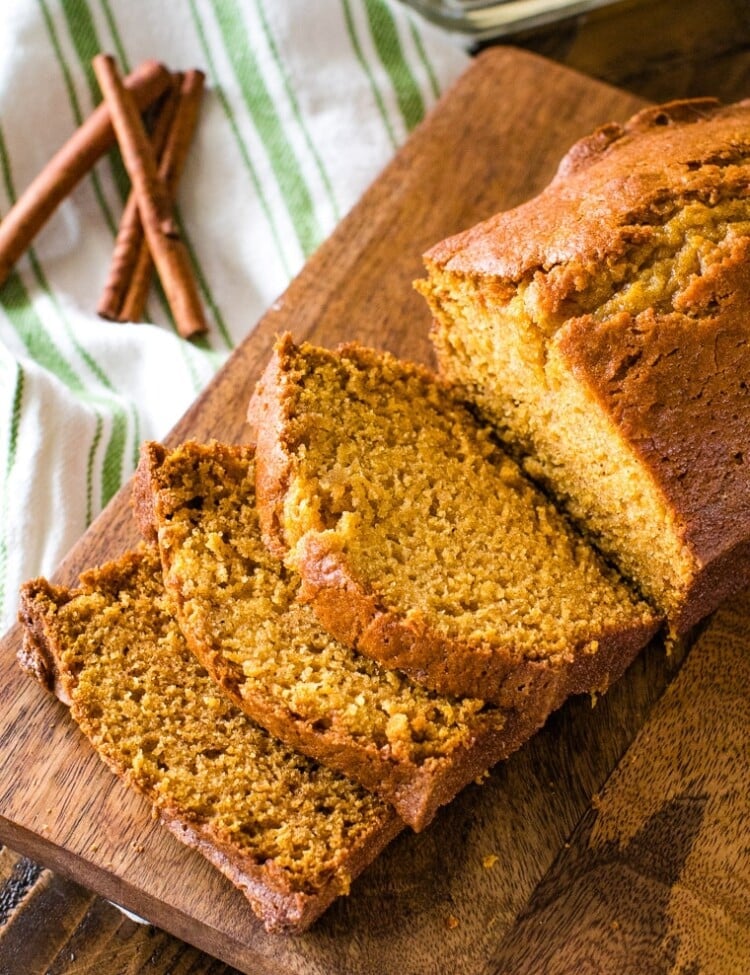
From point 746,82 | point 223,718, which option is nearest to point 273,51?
point 746,82

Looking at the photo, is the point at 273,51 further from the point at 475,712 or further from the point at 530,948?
the point at 530,948

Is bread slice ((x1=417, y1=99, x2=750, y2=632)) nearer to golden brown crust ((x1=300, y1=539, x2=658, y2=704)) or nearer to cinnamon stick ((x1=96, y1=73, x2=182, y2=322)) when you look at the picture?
golden brown crust ((x1=300, y1=539, x2=658, y2=704))

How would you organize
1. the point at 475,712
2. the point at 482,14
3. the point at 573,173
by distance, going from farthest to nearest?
the point at 482,14 < the point at 573,173 < the point at 475,712

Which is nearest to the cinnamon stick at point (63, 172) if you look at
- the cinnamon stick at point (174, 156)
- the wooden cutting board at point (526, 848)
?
the cinnamon stick at point (174, 156)

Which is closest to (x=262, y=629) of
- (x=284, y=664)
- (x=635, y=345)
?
(x=284, y=664)

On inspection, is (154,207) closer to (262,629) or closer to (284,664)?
(262,629)

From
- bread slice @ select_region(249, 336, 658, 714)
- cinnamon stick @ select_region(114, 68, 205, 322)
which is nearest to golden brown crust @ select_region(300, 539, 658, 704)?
bread slice @ select_region(249, 336, 658, 714)
